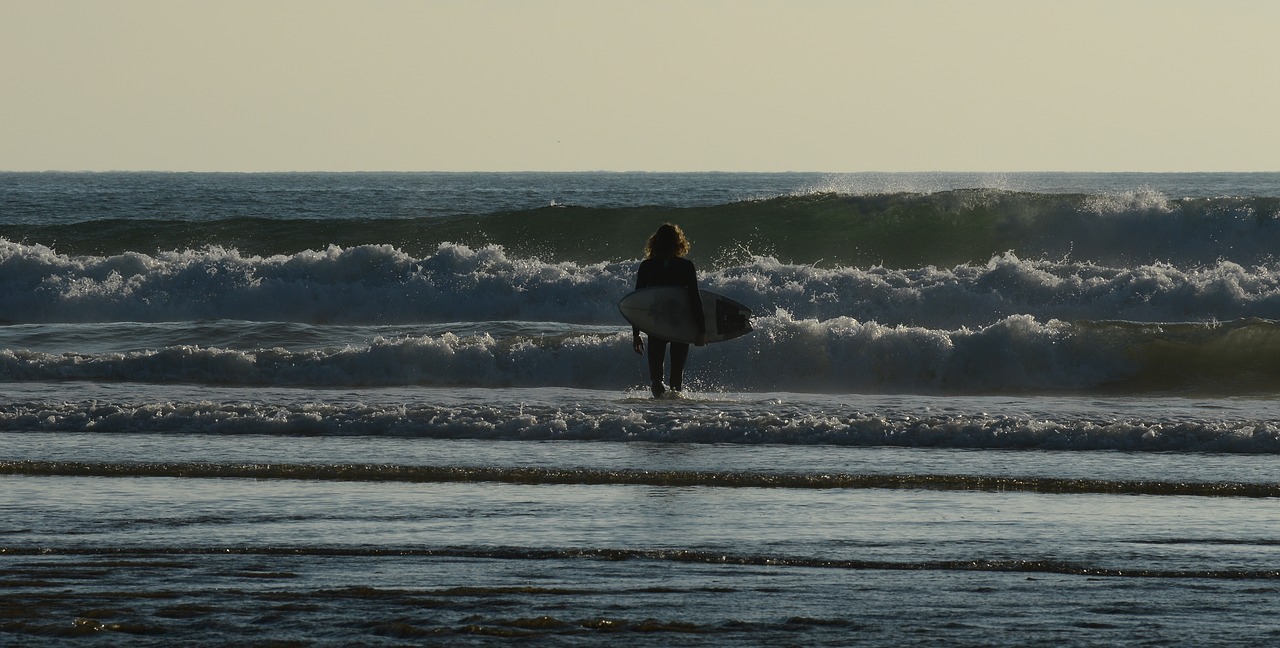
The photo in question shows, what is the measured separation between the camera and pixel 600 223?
30.8m

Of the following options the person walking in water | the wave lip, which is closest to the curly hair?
the person walking in water

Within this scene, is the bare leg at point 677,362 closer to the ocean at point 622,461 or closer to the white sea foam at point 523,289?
the ocean at point 622,461

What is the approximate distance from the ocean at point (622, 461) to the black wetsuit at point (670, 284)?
37 cm

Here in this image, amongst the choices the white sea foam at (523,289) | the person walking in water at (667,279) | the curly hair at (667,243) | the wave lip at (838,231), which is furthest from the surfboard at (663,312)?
the wave lip at (838,231)

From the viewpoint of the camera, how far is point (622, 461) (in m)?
8.59

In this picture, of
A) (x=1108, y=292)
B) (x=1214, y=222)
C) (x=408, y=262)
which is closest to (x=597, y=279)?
(x=408, y=262)

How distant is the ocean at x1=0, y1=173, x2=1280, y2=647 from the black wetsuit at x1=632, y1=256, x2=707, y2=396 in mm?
370

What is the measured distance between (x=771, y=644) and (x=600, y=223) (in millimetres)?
26537

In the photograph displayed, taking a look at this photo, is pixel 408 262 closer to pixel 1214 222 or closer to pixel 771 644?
pixel 1214 222

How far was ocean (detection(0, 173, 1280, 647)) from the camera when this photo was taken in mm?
4945

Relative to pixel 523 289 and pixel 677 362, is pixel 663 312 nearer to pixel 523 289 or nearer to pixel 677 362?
pixel 677 362

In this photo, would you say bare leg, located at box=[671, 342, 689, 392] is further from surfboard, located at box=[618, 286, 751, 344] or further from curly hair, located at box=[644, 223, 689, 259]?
curly hair, located at box=[644, 223, 689, 259]

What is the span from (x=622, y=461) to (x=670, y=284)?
3108mm

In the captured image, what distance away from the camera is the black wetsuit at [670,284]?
11.5 m
